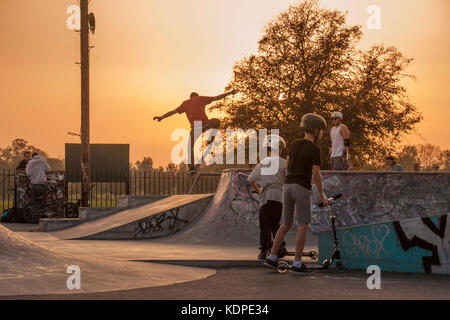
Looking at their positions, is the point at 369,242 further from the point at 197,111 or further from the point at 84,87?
the point at 84,87

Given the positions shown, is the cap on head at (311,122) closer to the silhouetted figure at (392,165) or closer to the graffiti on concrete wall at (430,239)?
the graffiti on concrete wall at (430,239)

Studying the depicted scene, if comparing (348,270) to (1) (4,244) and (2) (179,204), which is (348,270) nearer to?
(1) (4,244)

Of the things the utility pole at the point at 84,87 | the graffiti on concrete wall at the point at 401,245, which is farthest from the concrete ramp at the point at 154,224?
the graffiti on concrete wall at the point at 401,245

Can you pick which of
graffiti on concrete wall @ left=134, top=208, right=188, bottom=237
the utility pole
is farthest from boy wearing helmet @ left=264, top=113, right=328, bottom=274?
the utility pole

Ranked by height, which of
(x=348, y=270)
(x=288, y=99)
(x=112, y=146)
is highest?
(x=288, y=99)

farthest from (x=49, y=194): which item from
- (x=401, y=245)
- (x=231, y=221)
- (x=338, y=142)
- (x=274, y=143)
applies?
(x=401, y=245)

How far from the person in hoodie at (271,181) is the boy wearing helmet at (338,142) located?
4.26 meters

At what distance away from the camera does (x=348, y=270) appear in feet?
32.9

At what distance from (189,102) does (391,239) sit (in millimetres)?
11747

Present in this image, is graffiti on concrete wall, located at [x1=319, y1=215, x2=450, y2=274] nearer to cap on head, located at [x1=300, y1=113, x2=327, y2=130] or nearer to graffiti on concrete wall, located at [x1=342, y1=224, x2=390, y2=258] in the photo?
graffiti on concrete wall, located at [x1=342, y1=224, x2=390, y2=258]

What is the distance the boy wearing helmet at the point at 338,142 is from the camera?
47.8 ft

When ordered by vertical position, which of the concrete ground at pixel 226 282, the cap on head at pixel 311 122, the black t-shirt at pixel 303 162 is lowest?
the concrete ground at pixel 226 282

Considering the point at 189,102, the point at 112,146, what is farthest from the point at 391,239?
the point at 112,146

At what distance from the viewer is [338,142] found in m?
15.0
